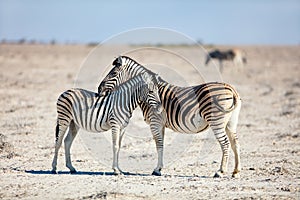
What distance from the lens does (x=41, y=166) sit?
10.4m

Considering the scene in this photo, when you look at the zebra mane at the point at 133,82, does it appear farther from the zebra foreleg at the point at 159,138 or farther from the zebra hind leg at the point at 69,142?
the zebra hind leg at the point at 69,142

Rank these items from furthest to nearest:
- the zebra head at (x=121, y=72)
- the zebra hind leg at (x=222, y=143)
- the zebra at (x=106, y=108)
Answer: the zebra head at (x=121, y=72)
the zebra at (x=106, y=108)
the zebra hind leg at (x=222, y=143)

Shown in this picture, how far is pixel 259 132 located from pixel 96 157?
5.21 meters

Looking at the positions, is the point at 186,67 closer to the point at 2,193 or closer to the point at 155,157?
the point at 155,157

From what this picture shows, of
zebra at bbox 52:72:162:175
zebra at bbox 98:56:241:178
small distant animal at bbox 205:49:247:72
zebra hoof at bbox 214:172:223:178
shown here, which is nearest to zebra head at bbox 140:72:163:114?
zebra at bbox 52:72:162:175

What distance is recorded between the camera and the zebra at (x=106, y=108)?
31.9 feet

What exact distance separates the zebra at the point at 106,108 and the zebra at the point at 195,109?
19 centimetres

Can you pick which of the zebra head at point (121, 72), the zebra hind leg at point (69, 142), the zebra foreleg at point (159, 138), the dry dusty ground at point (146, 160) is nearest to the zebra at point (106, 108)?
the zebra hind leg at point (69, 142)

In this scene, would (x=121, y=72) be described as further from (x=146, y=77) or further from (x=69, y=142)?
(x=69, y=142)

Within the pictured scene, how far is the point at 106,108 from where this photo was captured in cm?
980

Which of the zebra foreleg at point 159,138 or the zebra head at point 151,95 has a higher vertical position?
the zebra head at point 151,95

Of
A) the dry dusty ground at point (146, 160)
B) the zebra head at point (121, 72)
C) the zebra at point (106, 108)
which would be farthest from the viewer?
the zebra head at point (121, 72)

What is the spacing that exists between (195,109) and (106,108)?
1.59 meters

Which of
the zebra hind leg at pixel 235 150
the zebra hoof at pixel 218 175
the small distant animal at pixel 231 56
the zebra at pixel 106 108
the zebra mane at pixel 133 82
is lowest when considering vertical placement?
the zebra hoof at pixel 218 175
